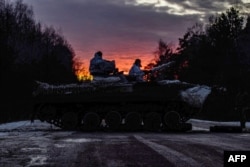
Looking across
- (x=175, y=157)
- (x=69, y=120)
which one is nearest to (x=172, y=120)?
(x=69, y=120)

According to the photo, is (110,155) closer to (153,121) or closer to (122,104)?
(153,121)

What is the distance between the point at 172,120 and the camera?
→ 79.7 ft

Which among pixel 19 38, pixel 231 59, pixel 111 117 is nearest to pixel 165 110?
pixel 111 117

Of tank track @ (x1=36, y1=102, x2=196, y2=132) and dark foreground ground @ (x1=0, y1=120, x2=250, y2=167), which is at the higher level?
tank track @ (x1=36, y1=102, x2=196, y2=132)

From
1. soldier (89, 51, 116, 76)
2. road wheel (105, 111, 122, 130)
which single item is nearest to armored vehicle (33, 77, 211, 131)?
road wheel (105, 111, 122, 130)

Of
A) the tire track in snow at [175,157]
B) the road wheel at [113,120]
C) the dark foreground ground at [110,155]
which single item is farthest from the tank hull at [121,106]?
the tire track in snow at [175,157]

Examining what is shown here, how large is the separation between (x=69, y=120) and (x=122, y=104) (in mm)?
2426

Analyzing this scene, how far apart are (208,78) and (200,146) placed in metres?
50.9

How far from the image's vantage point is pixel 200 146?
1384 cm

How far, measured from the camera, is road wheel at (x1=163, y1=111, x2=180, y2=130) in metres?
24.2

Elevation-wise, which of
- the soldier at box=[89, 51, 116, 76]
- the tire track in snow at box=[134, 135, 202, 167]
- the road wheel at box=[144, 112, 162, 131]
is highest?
the soldier at box=[89, 51, 116, 76]

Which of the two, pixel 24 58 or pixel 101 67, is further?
pixel 24 58

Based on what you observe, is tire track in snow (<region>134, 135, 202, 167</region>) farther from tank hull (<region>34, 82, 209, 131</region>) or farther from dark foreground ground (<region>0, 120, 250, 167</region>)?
tank hull (<region>34, 82, 209, 131</region>)

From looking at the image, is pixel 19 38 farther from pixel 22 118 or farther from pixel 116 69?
pixel 116 69
